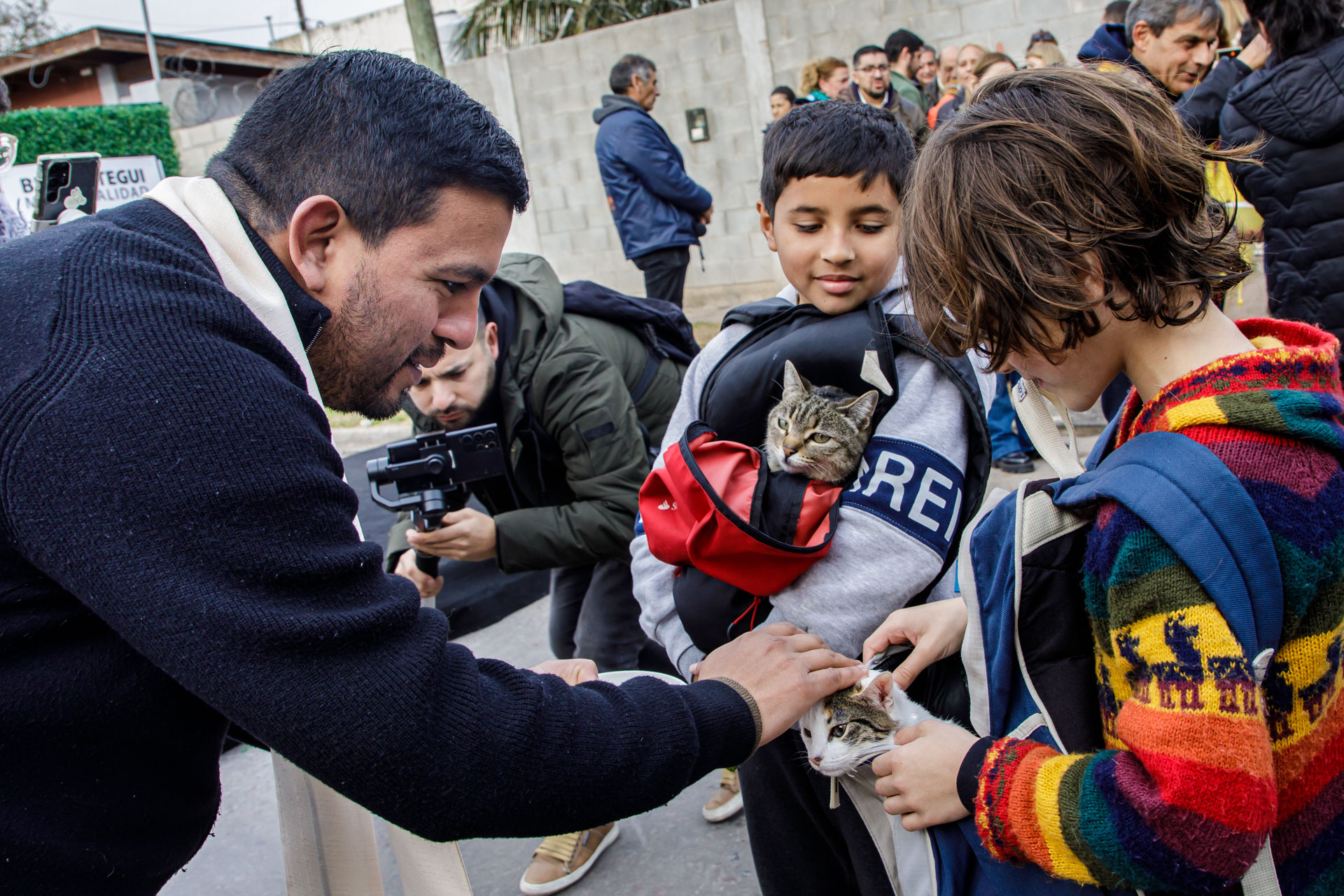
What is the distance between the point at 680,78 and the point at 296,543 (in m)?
9.53

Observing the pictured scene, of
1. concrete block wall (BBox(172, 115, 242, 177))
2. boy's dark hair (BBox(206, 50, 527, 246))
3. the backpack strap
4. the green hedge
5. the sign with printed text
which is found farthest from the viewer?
concrete block wall (BBox(172, 115, 242, 177))

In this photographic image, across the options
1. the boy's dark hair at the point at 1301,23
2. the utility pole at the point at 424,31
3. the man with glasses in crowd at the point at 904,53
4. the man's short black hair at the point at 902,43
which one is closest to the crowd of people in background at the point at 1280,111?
the boy's dark hair at the point at 1301,23

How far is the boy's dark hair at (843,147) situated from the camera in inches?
69.7

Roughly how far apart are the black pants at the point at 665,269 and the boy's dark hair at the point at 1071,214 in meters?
5.63

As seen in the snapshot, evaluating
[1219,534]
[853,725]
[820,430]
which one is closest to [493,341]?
[820,430]

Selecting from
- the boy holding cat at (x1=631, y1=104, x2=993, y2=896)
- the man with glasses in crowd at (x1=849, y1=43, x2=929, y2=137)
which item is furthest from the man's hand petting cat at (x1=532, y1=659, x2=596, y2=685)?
the man with glasses in crowd at (x1=849, y1=43, x2=929, y2=137)

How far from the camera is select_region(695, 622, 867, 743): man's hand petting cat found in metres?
1.42

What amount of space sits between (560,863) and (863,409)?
5.67 ft

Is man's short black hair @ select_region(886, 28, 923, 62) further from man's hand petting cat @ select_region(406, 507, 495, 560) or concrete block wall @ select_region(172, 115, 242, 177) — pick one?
concrete block wall @ select_region(172, 115, 242, 177)

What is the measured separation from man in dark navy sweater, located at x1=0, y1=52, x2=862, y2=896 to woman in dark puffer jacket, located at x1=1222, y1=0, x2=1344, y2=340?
311 centimetres

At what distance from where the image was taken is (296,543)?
3.39ft

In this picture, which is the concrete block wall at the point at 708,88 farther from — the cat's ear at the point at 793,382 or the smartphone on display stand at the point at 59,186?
the cat's ear at the point at 793,382

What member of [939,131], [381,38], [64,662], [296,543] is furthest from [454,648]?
[381,38]

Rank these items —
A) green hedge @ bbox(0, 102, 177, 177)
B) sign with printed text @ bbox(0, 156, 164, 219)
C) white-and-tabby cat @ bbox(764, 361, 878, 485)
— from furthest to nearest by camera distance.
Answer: green hedge @ bbox(0, 102, 177, 177), sign with printed text @ bbox(0, 156, 164, 219), white-and-tabby cat @ bbox(764, 361, 878, 485)
